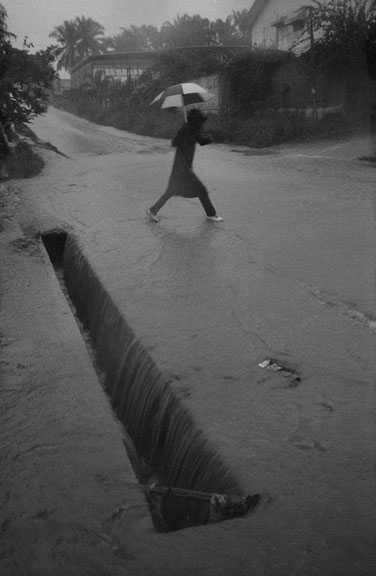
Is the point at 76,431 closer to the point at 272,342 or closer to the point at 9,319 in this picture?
the point at 272,342

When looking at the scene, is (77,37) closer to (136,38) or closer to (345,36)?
(136,38)

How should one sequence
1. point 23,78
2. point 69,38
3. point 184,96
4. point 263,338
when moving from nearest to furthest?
point 263,338
point 184,96
point 23,78
point 69,38

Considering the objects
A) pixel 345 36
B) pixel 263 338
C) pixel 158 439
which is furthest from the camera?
pixel 345 36

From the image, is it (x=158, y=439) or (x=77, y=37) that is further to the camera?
(x=77, y=37)

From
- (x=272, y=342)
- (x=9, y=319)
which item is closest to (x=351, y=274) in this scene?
(x=272, y=342)

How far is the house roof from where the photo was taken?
3008 centimetres

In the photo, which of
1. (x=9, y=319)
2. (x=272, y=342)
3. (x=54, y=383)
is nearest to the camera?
(x=54, y=383)

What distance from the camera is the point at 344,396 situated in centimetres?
321

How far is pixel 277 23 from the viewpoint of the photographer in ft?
91.7

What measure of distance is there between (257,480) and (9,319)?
2.76m

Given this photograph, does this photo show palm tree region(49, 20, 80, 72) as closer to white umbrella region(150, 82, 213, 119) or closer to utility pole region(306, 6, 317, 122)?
utility pole region(306, 6, 317, 122)

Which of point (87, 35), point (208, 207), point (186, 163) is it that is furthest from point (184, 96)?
point (87, 35)

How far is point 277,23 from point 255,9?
11.3 ft

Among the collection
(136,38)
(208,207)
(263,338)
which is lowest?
(263,338)
